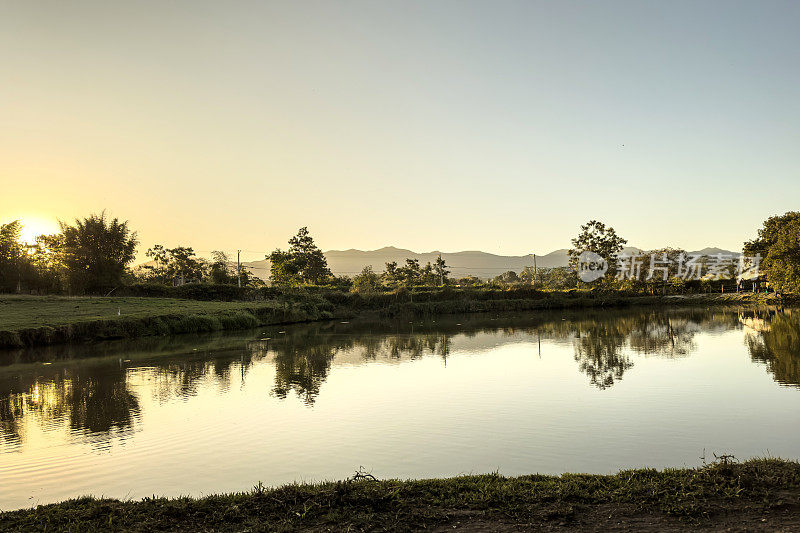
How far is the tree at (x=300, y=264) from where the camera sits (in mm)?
61950

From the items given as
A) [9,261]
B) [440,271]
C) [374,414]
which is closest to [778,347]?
[374,414]

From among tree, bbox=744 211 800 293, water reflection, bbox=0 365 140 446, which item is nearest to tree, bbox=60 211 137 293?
water reflection, bbox=0 365 140 446

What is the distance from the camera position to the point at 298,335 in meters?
28.4

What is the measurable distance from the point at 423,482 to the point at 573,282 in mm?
66901

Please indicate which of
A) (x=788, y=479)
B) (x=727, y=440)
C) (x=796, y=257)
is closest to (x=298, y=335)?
(x=727, y=440)

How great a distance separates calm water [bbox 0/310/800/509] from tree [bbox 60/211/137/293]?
Answer: 20.1 metres

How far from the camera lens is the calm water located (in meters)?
7.07

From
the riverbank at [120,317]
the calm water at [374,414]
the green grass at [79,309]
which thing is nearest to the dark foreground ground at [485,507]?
the calm water at [374,414]

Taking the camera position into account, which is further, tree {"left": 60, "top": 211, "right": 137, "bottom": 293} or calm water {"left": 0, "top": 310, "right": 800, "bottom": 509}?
tree {"left": 60, "top": 211, "right": 137, "bottom": 293}

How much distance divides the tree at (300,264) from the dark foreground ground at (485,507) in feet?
164

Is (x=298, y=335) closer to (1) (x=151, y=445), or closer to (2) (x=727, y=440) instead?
(1) (x=151, y=445)

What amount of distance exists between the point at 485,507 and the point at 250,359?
14942mm

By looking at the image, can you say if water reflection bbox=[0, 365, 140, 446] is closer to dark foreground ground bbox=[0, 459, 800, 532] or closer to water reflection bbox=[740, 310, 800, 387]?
dark foreground ground bbox=[0, 459, 800, 532]

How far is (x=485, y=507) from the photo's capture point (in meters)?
4.95
